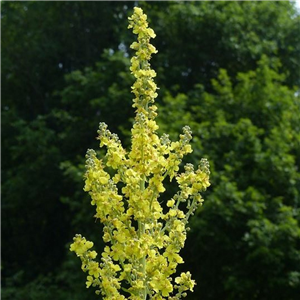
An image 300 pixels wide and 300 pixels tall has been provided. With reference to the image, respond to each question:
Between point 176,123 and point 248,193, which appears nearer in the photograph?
point 248,193

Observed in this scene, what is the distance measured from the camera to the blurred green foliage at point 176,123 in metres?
11.2

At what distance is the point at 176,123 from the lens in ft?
39.2

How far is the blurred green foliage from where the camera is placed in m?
11.2

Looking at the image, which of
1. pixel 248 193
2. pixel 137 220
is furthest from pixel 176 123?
pixel 137 220

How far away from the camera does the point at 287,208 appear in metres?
11.0

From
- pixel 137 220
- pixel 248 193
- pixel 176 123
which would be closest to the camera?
pixel 137 220

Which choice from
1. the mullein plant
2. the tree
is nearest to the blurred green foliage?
the tree

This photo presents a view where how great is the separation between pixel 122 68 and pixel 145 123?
32.8ft

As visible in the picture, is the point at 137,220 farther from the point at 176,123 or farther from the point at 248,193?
the point at 176,123

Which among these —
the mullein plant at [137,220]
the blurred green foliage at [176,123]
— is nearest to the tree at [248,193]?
the blurred green foliage at [176,123]

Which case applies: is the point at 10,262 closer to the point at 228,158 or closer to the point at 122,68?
the point at 122,68

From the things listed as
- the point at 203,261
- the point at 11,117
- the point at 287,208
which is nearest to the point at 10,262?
the point at 11,117

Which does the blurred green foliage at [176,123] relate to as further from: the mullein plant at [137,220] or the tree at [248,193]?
the mullein plant at [137,220]

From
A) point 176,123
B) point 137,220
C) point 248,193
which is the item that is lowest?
point 137,220
